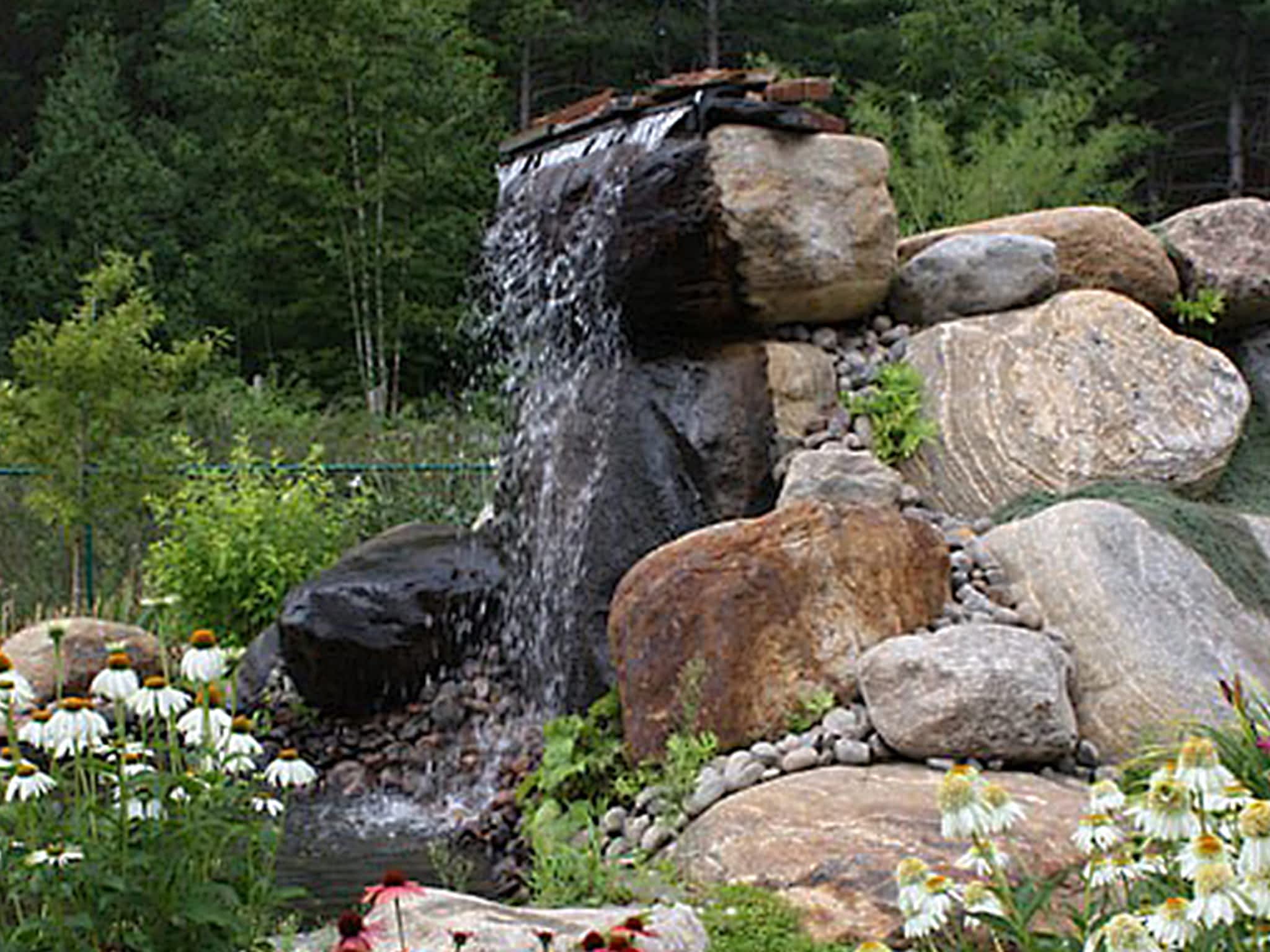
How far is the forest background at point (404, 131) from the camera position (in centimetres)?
1644

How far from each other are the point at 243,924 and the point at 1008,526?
3.47 m

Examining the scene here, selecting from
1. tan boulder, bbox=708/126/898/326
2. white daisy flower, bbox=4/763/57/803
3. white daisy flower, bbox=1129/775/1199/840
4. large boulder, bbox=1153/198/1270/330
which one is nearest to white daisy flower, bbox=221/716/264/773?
white daisy flower, bbox=4/763/57/803

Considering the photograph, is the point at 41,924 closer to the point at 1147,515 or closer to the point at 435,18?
the point at 1147,515

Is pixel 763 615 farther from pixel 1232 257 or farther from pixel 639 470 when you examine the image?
pixel 1232 257

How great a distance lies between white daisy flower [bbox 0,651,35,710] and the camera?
8.09 ft

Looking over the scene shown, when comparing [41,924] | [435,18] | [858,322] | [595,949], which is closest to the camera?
[595,949]

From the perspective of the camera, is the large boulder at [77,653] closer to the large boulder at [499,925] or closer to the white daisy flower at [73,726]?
the large boulder at [499,925]

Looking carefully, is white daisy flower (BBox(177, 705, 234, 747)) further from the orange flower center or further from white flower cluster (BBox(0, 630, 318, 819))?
the orange flower center

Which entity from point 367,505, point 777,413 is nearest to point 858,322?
point 777,413

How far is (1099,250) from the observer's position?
641 centimetres

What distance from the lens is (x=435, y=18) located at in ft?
61.9

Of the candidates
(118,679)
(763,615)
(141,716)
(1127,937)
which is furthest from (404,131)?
(1127,937)

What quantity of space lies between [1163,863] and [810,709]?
245cm

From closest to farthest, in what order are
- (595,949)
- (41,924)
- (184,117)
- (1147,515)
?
(595,949), (41,924), (1147,515), (184,117)
